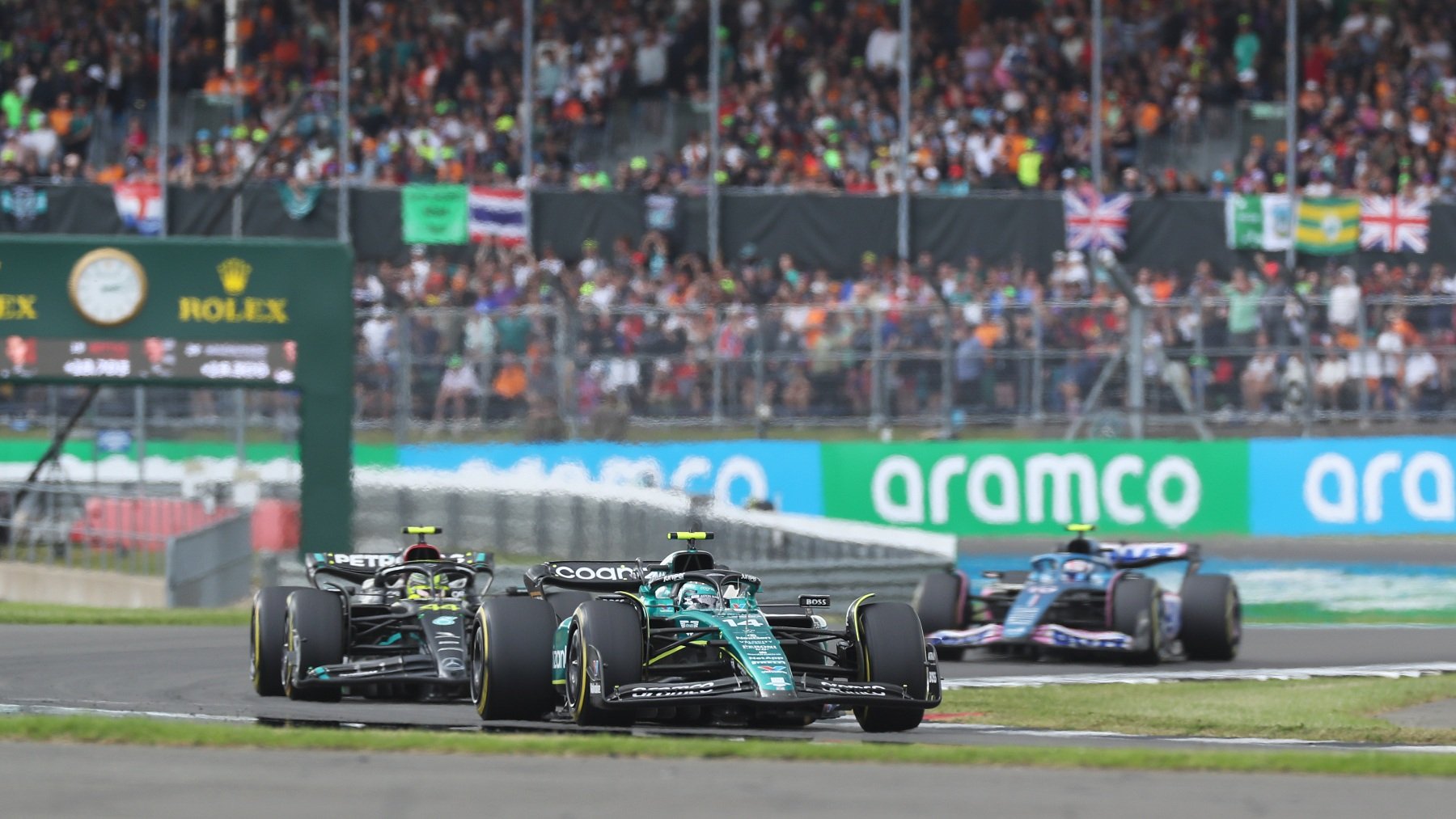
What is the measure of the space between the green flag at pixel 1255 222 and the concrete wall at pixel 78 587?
17.0 meters

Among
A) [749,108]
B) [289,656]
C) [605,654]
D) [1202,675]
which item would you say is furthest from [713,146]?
[605,654]

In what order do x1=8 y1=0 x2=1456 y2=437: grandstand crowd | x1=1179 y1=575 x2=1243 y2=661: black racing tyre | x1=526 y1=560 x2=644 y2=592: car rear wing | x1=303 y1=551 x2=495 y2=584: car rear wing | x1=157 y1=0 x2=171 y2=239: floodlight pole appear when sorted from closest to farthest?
x1=526 y1=560 x2=644 y2=592: car rear wing < x1=303 y1=551 x2=495 y2=584: car rear wing < x1=1179 y1=575 x2=1243 y2=661: black racing tyre < x1=8 y1=0 x2=1456 y2=437: grandstand crowd < x1=157 y1=0 x2=171 y2=239: floodlight pole

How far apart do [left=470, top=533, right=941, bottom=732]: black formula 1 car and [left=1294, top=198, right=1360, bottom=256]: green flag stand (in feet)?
70.9

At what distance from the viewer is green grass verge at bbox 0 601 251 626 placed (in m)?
18.2

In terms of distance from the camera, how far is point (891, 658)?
10930 mm

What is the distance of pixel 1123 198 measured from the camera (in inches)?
1251

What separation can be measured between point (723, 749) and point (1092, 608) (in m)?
7.63

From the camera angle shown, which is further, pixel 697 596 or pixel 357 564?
pixel 357 564

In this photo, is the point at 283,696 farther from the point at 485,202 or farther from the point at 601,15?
the point at 601,15

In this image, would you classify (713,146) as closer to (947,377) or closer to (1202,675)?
(947,377)

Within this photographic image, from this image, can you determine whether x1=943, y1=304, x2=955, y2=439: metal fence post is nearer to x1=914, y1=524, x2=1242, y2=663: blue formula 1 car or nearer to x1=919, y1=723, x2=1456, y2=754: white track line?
x1=914, y1=524, x2=1242, y2=663: blue formula 1 car

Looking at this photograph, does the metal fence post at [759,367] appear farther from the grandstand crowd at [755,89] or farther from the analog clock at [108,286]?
the grandstand crowd at [755,89]

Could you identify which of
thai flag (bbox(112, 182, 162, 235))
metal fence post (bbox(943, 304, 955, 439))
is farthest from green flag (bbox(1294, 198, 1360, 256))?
thai flag (bbox(112, 182, 162, 235))

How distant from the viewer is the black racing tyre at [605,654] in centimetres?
1042
